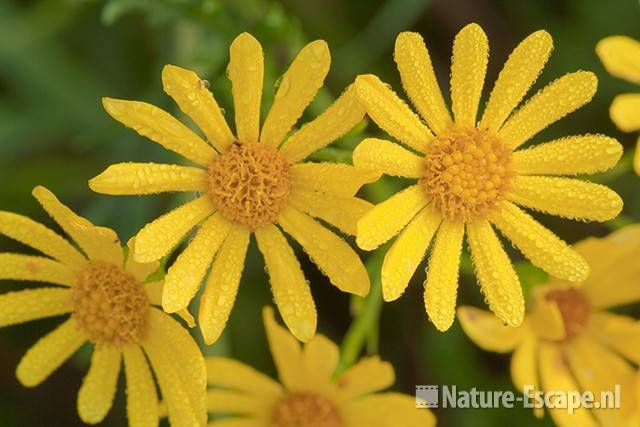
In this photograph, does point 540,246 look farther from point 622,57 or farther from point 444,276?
point 622,57

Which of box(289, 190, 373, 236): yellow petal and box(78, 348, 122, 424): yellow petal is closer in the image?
box(289, 190, 373, 236): yellow petal

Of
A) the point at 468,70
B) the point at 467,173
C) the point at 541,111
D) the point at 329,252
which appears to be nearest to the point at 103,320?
the point at 329,252

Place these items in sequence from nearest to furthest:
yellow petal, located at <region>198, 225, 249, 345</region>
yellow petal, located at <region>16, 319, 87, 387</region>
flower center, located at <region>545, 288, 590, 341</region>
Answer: yellow petal, located at <region>198, 225, 249, 345</region> < yellow petal, located at <region>16, 319, 87, 387</region> < flower center, located at <region>545, 288, 590, 341</region>

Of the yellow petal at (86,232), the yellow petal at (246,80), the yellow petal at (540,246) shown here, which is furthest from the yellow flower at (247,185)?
the yellow petal at (540,246)

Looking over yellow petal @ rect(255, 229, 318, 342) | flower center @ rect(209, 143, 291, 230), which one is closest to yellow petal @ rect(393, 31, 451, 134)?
flower center @ rect(209, 143, 291, 230)

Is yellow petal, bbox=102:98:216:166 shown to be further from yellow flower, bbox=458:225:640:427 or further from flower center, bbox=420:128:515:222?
yellow flower, bbox=458:225:640:427

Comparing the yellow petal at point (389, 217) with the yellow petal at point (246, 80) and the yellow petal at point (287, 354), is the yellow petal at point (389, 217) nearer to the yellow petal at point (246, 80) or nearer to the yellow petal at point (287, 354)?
the yellow petal at point (246, 80)
